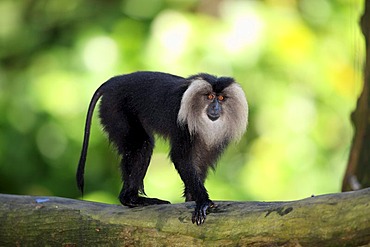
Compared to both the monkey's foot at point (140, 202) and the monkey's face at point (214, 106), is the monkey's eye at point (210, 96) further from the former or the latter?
the monkey's foot at point (140, 202)

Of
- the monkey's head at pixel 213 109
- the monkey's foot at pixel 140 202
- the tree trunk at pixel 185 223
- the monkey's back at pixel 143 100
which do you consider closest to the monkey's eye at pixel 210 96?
the monkey's head at pixel 213 109

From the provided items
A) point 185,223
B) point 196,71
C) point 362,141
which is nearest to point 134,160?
point 185,223

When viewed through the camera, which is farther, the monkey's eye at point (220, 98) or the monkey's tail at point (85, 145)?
the monkey's tail at point (85, 145)

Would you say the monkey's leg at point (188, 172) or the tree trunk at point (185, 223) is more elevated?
the monkey's leg at point (188, 172)

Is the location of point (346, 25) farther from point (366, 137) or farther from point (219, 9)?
point (366, 137)

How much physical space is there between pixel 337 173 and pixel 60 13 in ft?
10.4

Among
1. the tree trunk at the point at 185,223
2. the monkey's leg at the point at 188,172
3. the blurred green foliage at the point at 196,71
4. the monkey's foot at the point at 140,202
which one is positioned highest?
the blurred green foliage at the point at 196,71

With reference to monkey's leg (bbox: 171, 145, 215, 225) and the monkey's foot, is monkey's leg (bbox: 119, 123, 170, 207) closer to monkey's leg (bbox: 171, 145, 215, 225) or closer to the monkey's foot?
the monkey's foot

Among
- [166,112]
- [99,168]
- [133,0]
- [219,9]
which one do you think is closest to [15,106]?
[99,168]

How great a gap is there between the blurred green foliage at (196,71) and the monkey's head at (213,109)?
1888 mm

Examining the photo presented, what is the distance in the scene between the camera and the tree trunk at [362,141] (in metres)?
5.02

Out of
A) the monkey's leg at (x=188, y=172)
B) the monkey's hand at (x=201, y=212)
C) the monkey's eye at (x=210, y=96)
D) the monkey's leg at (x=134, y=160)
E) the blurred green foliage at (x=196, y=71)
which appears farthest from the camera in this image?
the blurred green foliage at (x=196, y=71)

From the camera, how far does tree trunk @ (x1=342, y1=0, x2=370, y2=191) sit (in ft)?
16.5

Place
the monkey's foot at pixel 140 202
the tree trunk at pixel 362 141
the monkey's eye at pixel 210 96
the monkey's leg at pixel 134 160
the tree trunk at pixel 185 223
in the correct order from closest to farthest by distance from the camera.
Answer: the tree trunk at pixel 185 223
the monkey's foot at pixel 140 202
the monkey's eye at pixel 210 96
the monkey's leg at pixel 134 160
the tree trunk at pixel 362 141
